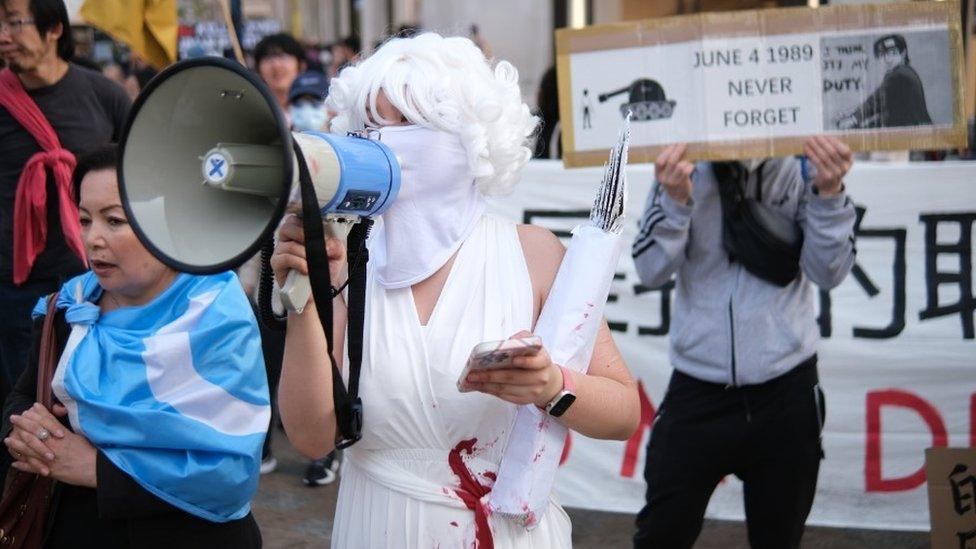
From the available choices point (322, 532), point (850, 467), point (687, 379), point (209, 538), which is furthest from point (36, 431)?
point (850, 467)

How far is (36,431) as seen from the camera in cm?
244

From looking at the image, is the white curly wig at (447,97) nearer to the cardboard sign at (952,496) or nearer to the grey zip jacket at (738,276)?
the grey zip jacket at (738,276)

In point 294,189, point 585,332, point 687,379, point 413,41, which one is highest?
point 413,41

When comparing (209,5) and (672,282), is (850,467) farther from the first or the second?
(209,5)

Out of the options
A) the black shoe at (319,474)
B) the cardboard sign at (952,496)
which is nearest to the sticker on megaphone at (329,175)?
the cardboard sign at (952,496)

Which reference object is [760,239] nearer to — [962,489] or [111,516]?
[962,489]

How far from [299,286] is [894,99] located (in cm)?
231

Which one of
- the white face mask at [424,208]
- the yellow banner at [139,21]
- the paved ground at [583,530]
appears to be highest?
the yellow banner at [139,21]

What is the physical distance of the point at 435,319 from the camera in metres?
2.10

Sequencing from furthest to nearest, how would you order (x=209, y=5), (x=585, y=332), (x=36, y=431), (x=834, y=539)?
(x=209, y=5) → (x=834, y=539) → (x=36, y=431) → (x=585, y=332)

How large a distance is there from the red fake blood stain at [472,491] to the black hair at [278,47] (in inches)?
193

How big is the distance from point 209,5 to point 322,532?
5894 mm

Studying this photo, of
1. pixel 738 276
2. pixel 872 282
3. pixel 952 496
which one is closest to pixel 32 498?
pixel 738 276

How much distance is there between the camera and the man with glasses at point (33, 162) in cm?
403
